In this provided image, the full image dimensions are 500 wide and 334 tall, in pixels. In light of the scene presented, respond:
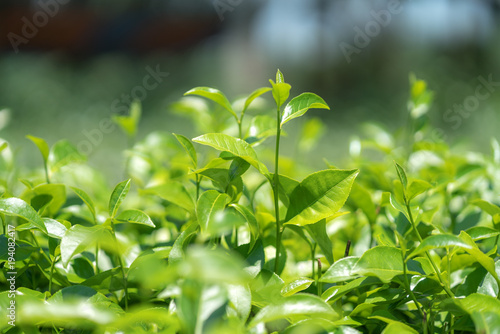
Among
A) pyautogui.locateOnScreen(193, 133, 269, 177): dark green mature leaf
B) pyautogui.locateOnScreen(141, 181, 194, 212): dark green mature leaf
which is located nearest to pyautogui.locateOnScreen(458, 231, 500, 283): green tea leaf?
pyautogui.locateOnScreen(193, 133, 269, 177): dark green mature leaf

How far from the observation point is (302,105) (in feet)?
1.92

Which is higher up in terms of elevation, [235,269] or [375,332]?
[235,269]

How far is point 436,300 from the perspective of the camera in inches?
22.8

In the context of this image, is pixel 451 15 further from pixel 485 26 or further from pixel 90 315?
pixel 90 315

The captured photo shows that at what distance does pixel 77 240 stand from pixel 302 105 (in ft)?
1.01

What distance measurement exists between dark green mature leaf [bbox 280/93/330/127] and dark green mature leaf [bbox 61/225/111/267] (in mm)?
254

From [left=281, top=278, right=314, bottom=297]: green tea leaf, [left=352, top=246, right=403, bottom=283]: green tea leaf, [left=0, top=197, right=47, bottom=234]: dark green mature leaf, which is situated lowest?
[left=281, top=278, right=314, bottom=297]: green tea leaf

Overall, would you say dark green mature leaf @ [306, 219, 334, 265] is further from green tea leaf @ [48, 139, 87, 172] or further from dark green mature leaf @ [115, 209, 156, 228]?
green tea leaf @ [48, 139, 87, 172]

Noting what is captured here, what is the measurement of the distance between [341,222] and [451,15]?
6.86 metres

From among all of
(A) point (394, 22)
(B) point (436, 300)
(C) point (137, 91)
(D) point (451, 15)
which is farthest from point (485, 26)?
(B) point (436, 300)

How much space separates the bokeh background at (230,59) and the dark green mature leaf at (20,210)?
4.33m

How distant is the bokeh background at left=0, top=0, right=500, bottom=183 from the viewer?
560 centimetres

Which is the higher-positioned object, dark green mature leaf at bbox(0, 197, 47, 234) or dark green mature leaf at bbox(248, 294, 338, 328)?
dark green mature leaf at bbox(0, 197, 47, 234)

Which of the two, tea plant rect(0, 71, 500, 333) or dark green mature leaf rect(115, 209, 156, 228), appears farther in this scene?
dark green mature leaf rect(115, 209, 156, 228)
